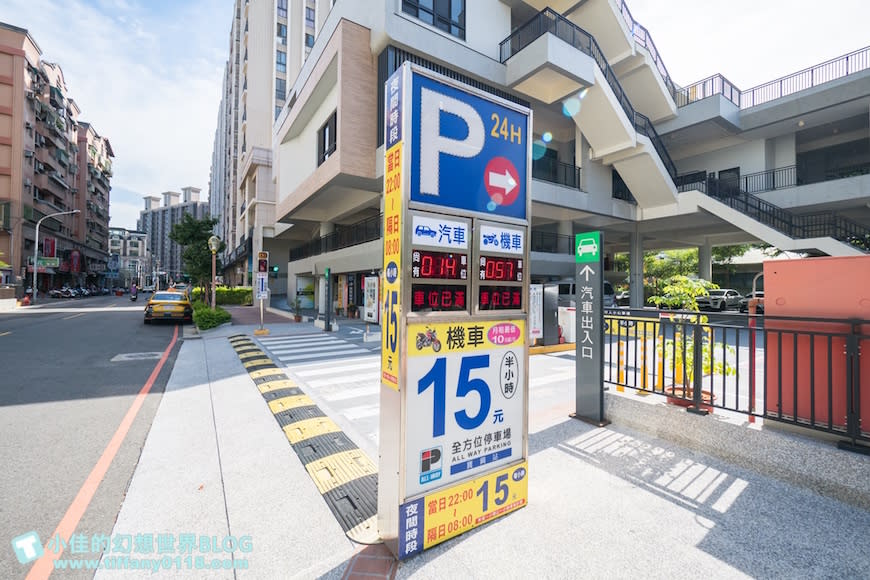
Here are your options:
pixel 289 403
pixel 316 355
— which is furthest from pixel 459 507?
pixel 316 355

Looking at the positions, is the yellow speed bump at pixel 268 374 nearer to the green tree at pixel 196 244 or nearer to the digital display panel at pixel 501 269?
the digital display panel at pixel 501 269

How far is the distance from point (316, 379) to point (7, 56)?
58563 millimetres

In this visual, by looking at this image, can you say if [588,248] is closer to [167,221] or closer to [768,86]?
[768,86]

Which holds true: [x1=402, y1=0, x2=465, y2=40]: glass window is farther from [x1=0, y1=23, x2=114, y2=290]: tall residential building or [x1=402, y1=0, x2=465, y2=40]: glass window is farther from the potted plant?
[x1=0, y1=23, x2=114, y2=290]: tall residential building

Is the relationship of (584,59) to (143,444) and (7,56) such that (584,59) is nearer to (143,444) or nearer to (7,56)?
(143,444)

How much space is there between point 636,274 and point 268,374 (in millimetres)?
23099

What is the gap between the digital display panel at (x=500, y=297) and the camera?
9.88ft

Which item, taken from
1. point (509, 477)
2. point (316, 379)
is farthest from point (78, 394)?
point (509, 477)

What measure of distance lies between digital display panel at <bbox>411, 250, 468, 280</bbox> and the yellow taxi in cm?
1846

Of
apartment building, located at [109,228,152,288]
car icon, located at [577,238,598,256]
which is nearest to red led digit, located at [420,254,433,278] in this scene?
car icon, located at [577,238,598,256]

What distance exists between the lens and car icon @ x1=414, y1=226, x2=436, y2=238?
8.73 feet

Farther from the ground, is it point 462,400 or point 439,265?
point 439,265

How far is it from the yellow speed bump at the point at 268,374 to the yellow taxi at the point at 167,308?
39.8 ft

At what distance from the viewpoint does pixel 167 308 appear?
55.6ft
